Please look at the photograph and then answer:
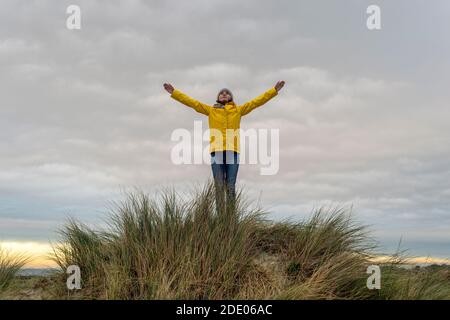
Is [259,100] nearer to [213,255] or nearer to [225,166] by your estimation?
[225,166]

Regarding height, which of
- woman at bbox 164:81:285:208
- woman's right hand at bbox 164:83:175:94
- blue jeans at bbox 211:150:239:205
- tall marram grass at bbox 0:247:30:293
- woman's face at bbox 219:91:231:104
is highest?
woman's right hand at bbox 164:83:175:94

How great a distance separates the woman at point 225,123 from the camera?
1011 centimetres

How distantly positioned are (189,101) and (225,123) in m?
0.89

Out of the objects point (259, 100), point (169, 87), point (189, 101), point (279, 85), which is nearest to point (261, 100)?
point (259, 100)

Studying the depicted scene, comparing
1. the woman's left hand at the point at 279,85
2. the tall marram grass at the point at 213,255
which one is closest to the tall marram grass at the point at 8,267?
the tall marram grass at the point at 213,255

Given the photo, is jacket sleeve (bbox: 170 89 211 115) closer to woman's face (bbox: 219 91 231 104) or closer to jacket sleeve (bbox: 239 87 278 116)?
woman's face (bbox: 219 91 231 104)

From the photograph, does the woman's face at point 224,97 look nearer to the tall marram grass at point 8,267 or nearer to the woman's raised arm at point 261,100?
the woman's raised arm at point 261,100

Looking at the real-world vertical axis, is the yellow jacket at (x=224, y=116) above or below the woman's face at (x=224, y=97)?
below

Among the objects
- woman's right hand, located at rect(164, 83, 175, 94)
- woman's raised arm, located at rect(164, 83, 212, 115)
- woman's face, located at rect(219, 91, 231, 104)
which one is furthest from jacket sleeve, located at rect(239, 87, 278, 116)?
woman's right hand, located at rect(164, 83, 175, 94)

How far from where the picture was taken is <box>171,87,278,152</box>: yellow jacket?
33.8ft

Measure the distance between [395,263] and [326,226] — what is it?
4.58 ft

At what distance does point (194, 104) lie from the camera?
10.7 m
